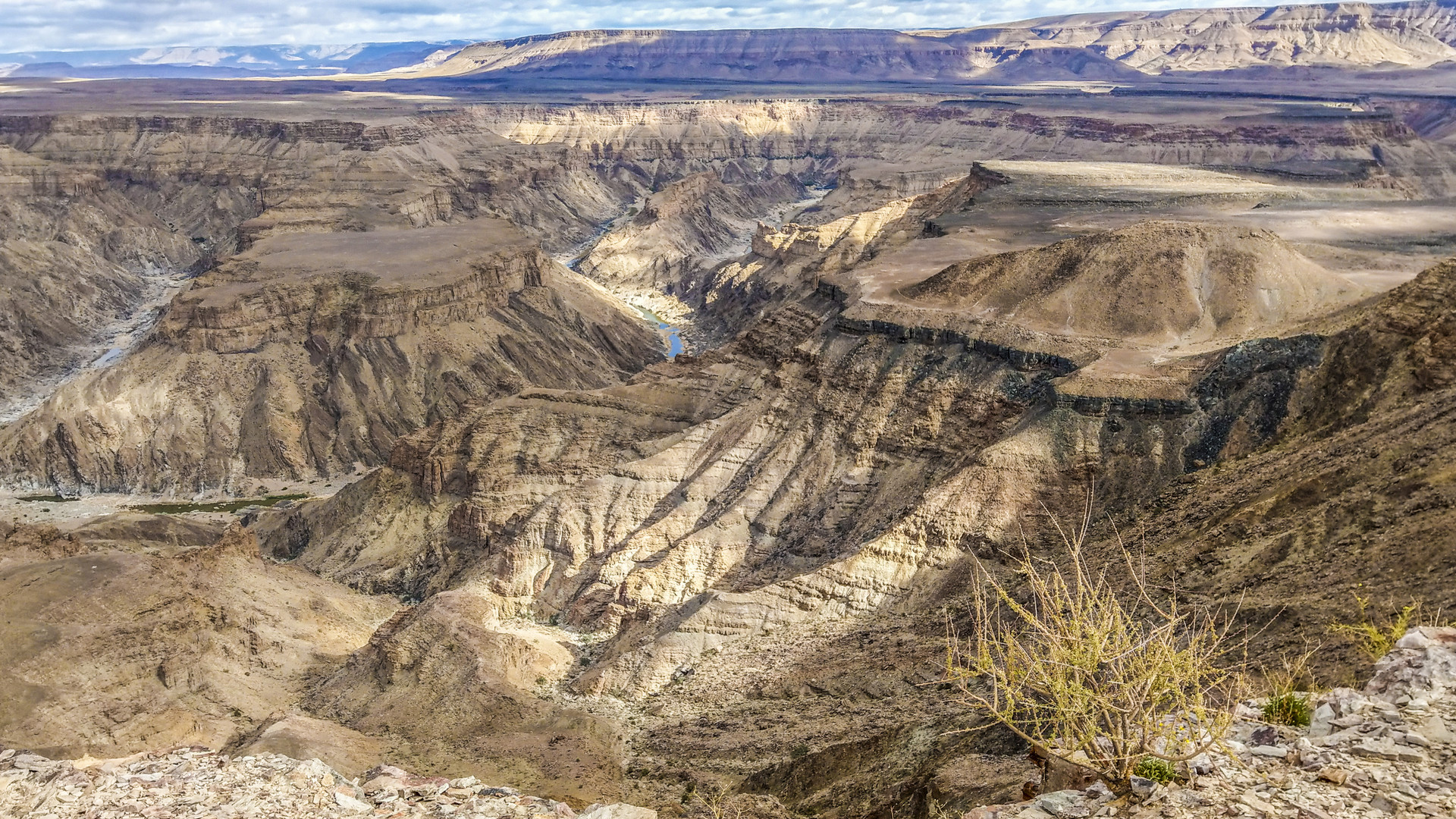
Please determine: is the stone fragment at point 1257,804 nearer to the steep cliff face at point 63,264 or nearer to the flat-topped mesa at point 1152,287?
the flat-topped mesa at point 1152,287

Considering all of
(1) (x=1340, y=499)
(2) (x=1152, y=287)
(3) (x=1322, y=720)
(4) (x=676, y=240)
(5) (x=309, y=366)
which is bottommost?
(5) (x=309, y=366)

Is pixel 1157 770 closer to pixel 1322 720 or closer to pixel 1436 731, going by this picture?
pixel 1322 720

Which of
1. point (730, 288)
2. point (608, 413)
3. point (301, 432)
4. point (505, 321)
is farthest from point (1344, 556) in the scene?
point (730, 288)

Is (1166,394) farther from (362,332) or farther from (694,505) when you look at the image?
(362,332)

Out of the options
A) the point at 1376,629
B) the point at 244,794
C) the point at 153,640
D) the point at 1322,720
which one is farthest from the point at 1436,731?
the point at 153,640

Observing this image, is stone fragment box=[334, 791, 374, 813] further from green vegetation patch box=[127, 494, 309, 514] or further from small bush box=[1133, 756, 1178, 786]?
green vegetation patch box=[127, 494, 309, 514]

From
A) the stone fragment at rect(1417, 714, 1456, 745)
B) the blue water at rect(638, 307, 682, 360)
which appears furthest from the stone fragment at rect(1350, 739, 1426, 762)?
the blue water at rect(638, 307, 682, 360)

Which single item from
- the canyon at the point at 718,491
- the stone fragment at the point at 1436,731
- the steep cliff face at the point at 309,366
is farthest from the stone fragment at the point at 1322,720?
the steep cliff face at the point at 309,366
